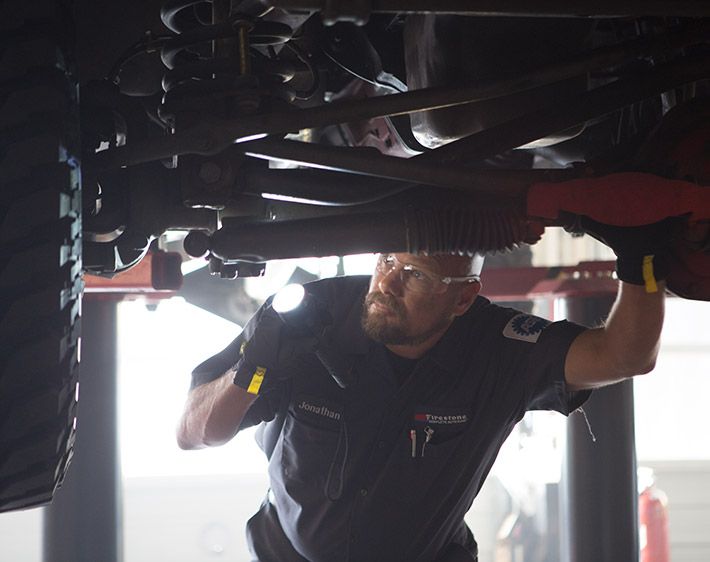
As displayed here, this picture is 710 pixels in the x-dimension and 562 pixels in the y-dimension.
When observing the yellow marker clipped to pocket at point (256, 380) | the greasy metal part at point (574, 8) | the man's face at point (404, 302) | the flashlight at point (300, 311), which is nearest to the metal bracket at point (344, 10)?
the greasy metal part at point (574, 8)

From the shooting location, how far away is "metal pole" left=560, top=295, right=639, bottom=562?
7.19ft

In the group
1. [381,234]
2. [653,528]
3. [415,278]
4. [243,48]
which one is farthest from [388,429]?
[653,528]

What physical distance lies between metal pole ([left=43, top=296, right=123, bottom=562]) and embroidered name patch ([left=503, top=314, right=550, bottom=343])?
1.01 meters

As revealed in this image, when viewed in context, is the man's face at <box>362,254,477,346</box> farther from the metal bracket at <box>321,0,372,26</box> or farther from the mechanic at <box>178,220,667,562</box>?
the metal bracket at <box>321,0,372,26</box>

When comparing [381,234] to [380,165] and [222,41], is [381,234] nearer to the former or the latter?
[380,165]

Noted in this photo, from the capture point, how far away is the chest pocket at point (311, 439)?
1667 mm

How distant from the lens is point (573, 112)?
4.00 feet

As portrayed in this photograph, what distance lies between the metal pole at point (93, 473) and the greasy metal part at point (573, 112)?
4.26 ft

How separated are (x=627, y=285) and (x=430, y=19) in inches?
19.0

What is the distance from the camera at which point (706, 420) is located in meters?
5.81

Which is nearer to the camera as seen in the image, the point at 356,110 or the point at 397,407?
the point at 356,110

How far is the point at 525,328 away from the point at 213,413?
623 mm

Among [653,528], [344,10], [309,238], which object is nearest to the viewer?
[344,10]

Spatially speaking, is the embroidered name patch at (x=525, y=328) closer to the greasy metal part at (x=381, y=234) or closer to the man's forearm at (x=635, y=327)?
the man's forearm at (x=635, y=327)
